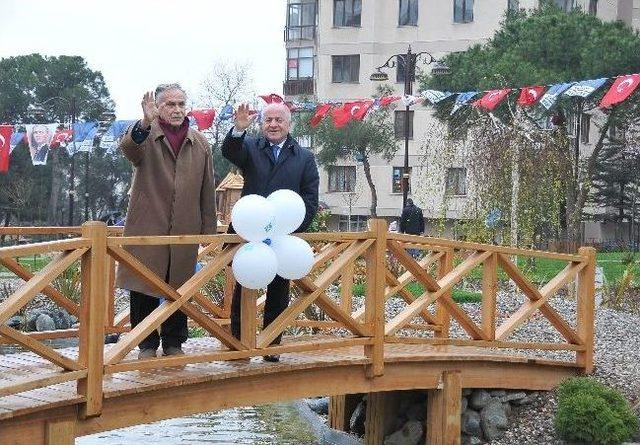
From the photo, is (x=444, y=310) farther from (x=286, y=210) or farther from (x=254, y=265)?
(x=254, y=265)

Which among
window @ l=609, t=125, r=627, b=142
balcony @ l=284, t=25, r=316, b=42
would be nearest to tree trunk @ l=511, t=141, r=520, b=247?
window @ l=609, t=125, r=627, b=142

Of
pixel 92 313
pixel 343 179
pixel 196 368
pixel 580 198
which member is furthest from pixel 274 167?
pixel 343 179

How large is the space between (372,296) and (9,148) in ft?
63.5

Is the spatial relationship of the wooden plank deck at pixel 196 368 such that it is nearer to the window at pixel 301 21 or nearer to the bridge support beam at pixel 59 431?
the bridge support beam at pixel 59 431

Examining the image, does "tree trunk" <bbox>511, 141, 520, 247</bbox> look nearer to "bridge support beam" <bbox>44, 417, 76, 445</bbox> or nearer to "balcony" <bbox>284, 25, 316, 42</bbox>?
"bridge support beam" <bbox>44, 417, 76, 445</bbox>

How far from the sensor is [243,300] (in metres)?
7.02

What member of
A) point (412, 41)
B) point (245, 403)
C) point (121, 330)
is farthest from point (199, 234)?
point (412, 41)

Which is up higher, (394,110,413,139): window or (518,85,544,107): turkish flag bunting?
(394,110,413,139): window

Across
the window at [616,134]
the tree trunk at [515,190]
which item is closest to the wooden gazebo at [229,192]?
the tree trunk at [515,190]

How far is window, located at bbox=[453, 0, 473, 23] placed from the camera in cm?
5119

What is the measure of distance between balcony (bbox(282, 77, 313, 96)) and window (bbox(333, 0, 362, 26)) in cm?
299

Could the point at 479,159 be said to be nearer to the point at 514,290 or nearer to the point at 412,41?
the point at 514,290

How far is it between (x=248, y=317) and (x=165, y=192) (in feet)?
2.95

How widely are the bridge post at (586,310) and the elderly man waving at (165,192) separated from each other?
4.19m
